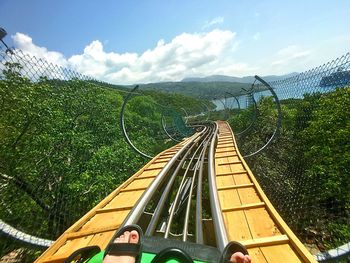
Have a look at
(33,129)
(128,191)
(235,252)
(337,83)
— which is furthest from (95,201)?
(235,252)

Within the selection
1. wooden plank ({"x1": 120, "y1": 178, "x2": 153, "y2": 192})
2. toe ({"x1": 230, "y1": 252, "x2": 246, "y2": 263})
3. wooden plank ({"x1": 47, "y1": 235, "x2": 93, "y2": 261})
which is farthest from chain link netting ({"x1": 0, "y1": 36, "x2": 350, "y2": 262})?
toe ({"x1": 230, "y1": 252, "x2": 246, "y2": 263})

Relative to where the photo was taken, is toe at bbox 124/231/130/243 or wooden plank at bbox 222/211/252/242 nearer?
toe at bbox 124/231/130/243

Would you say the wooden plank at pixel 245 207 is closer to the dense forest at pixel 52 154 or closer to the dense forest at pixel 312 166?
the dense forest at pixel 312 166

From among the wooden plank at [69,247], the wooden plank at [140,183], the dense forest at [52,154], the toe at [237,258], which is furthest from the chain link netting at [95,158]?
the toe at [237,258]

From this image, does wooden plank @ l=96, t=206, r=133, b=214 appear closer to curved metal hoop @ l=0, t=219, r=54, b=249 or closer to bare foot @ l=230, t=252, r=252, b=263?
curved metal hoop @ l=0, t=219, r=54, b=249

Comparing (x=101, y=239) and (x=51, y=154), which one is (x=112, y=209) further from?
(x=51, y=154)

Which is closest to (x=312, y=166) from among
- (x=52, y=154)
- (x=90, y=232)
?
(x=52, y=154)

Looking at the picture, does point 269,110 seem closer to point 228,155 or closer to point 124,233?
point 228,155
